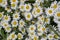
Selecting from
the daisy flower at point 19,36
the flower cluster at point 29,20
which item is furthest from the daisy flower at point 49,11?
the daisy flower at point 19,36

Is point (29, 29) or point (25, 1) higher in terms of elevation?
point (25, 1)

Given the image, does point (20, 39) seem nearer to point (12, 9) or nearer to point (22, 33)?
point (22, 33)

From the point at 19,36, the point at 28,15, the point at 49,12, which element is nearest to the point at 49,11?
the point at 49,12

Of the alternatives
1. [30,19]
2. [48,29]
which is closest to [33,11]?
[30,19]

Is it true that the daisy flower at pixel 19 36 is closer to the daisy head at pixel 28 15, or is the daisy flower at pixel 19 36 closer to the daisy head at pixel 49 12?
the daisy head at pixel 28 15

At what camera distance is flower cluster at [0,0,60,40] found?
1.69 meters

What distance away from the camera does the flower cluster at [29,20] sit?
1.69 meters

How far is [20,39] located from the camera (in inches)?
67.6

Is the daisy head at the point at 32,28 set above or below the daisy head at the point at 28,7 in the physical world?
below

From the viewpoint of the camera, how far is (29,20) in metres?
1.73

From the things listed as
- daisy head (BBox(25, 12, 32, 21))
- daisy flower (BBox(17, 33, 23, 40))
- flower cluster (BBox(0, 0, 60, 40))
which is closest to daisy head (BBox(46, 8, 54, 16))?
flower cluster (BBox(0, 0, 60, 40))

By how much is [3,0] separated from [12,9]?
0.10 m

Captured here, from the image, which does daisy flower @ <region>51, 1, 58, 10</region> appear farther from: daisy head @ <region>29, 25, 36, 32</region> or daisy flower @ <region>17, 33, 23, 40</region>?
daisy flower @ <region>17, 33, 23, 40</region>

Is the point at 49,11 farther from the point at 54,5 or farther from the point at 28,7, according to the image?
the point at 28,7
